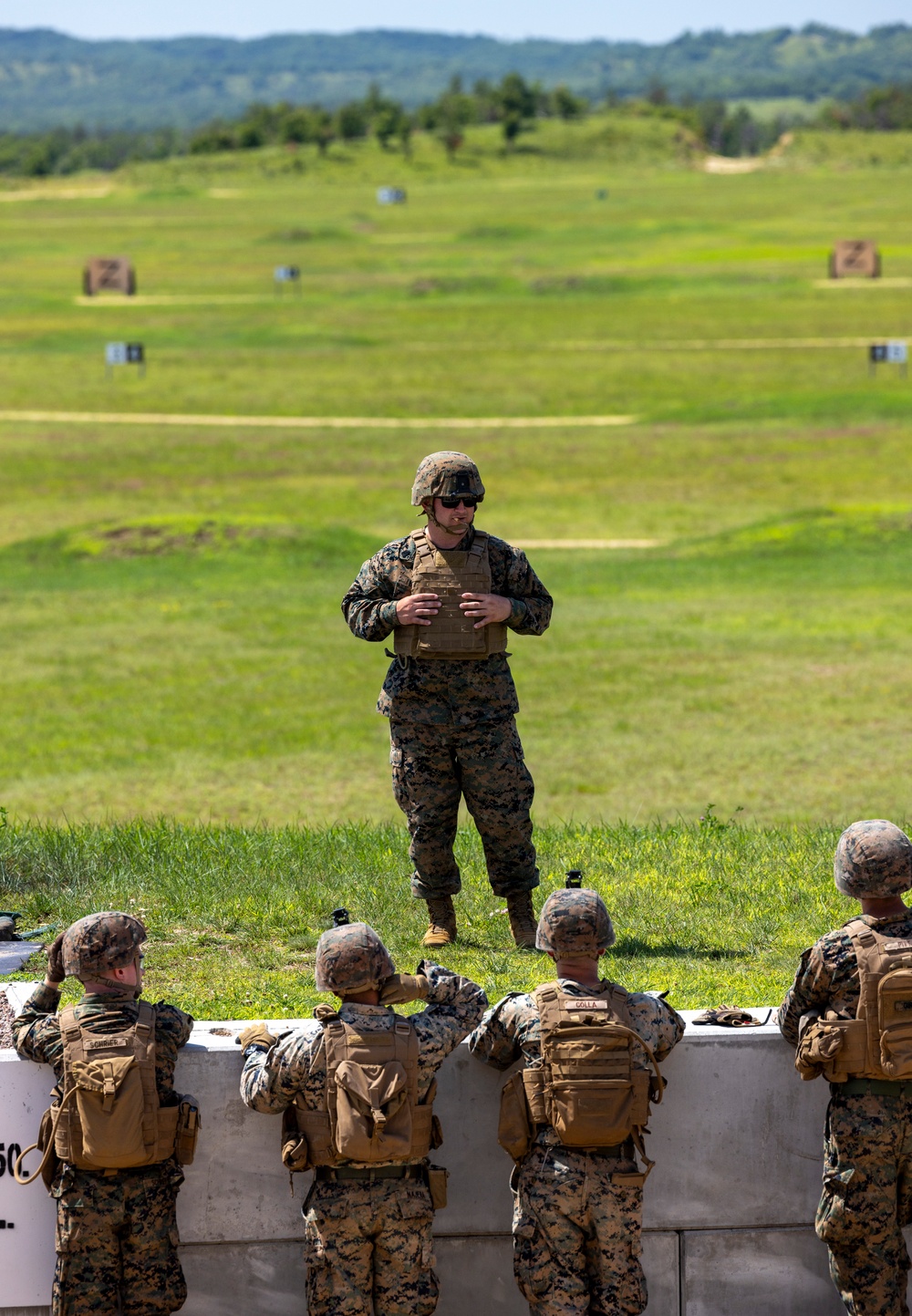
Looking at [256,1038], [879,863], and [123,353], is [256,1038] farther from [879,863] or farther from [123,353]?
[123,353]

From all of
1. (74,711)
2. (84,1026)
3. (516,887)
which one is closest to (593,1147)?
(84,1026)

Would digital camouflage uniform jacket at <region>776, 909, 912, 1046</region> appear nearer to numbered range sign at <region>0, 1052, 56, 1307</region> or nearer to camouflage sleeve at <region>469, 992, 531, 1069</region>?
camouflage sleeve at <region>469, 992, 531, 1069</region>

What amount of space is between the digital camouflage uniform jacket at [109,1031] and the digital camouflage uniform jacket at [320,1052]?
22 cm

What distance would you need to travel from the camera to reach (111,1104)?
488cm

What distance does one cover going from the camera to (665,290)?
5688 cm

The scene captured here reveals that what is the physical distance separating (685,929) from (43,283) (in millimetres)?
59693

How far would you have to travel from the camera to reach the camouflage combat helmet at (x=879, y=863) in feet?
17.2

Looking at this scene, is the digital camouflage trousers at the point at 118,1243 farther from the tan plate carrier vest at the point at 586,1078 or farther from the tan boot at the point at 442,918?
the tan boot at the point at 442,918

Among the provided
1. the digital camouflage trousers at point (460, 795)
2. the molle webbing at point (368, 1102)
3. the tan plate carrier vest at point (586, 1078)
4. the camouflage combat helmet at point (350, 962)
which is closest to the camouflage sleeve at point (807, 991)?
the tan plate carrier vest at point (586, 1078)

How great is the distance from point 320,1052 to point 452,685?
2763 mm

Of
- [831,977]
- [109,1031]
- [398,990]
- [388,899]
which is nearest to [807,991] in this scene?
[831,977]

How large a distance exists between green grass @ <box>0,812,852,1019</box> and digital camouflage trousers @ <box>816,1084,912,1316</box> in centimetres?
134

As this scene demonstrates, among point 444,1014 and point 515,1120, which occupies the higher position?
point 444,1014

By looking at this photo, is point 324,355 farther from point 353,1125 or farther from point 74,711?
point 353,1125
